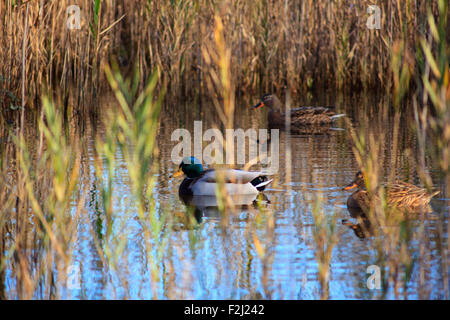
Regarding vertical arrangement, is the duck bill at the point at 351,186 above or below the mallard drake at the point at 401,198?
above

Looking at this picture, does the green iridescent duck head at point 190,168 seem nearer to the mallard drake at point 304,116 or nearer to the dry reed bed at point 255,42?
the dry reed bed at point 255,42

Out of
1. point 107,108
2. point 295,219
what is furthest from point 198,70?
point 295,219

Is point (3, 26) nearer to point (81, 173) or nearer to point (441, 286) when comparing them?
point (81, 173)

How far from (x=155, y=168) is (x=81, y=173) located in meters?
0.78

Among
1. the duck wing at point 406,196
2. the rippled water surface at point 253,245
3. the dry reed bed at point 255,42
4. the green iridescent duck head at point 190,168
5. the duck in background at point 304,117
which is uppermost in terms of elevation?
the dry reed bed at point 255,42

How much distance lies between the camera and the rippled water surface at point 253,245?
168 inches

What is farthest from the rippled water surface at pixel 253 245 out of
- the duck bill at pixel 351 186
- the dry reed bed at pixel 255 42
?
the dry reed bed at pixel 255 42

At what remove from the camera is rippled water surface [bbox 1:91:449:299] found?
168 inches

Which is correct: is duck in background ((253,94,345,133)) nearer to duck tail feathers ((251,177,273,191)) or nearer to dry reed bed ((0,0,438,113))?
dry reed bed ((0,0,438,113))

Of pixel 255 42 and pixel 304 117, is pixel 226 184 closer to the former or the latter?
pixel 304 117

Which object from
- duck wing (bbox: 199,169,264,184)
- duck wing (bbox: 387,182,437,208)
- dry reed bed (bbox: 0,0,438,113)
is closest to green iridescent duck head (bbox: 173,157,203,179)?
duck wing (bbox: 199,169,264,184)

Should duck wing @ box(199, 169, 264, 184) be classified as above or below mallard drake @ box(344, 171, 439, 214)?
above

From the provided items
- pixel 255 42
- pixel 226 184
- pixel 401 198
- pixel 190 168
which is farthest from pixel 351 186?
pixel 255 42

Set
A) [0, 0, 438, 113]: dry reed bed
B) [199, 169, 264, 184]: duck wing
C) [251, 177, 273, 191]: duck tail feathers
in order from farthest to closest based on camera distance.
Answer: [0, 0, 438, 113]: dry reed bed < [251, 177, 273, 191]: duck tail feathers < [199, 169, 264, 184]: duck wing
